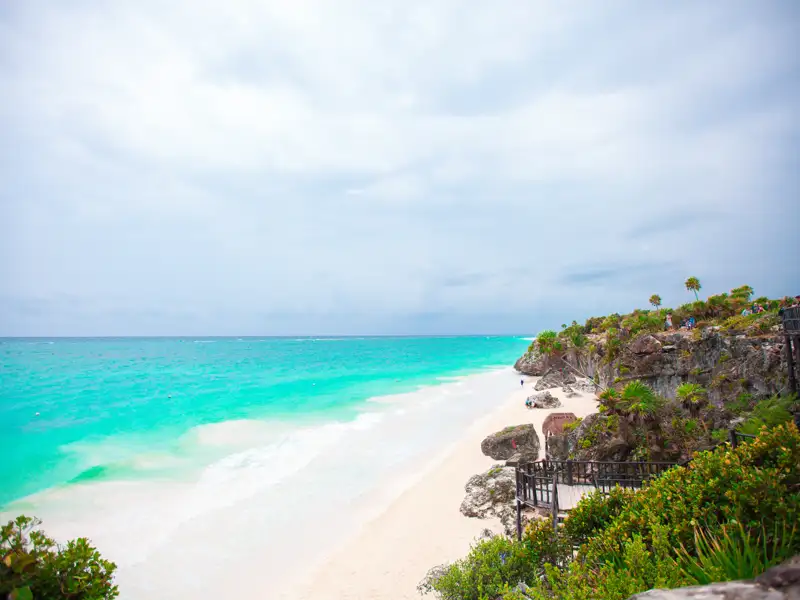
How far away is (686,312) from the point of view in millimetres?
32906

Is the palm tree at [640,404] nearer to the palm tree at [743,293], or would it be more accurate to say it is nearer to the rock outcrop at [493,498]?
the rock outcrop at [493,498]

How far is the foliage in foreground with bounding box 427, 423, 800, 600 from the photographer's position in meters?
4.62

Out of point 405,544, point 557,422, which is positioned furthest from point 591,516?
point 557,422

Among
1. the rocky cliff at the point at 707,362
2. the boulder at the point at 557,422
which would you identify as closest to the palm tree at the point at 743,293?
the rocky cliff at the point at 707,362

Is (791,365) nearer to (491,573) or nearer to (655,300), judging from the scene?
(491,573)

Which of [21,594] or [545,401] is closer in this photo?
[21,594]

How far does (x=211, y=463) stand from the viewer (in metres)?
26.7

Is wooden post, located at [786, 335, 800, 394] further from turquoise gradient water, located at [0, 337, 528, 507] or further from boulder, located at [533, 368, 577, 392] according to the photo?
turquoise gradient water, located at [0, 337, 528, 507]

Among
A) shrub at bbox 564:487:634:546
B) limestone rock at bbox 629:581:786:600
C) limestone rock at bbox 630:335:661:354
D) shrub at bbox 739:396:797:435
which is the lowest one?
A: shrub at bbox 564:487:634:546

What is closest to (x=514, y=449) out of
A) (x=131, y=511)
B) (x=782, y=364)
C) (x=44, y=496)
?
(x=782, y=364)

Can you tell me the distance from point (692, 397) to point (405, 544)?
1481 centimetres

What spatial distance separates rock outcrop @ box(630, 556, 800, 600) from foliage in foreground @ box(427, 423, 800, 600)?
1151 mm

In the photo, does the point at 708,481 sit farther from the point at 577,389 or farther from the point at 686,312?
the point at 577,389

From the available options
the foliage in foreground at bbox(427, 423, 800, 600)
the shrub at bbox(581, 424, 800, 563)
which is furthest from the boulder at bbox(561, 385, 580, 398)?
the shrub at bbox(581, 424, 800, 563)
